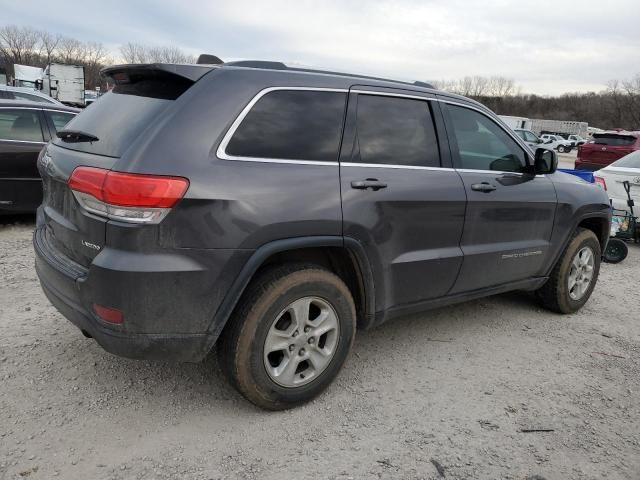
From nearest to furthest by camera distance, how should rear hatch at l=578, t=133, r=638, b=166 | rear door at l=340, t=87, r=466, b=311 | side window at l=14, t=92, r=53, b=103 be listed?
rear door at l=340, t=87, r=466, b=311
side window at l=14, t=92, r=53, b=103
rear hatch at l=578, t=133, r=638, b=166

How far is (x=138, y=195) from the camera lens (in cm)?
238

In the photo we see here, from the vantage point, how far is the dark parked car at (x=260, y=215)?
246 cm

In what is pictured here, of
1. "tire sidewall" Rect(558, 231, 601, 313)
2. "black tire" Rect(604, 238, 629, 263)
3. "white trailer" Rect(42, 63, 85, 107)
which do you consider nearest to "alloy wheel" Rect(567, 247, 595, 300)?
"tire sidewall" Rect(558, 231, 601, 313)

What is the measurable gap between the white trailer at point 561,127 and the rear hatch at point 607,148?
62.9m

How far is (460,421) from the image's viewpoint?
3.02m

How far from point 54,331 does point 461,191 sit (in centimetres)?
302

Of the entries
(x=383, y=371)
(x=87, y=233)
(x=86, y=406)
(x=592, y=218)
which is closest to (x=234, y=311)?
(x=87, y=233)

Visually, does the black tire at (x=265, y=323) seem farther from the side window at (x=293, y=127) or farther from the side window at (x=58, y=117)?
the side window at (x=58, y=117)

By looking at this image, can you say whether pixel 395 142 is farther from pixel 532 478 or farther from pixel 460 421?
pixel 532 478

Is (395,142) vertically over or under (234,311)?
over

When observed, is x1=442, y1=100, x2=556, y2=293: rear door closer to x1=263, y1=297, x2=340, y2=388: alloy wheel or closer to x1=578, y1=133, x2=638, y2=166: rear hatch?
x1=263, y1=297, x2=340, y2=388: alloy wheel

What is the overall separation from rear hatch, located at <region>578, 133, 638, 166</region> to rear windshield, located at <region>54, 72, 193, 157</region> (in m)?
15.9

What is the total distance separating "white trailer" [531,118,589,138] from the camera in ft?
249

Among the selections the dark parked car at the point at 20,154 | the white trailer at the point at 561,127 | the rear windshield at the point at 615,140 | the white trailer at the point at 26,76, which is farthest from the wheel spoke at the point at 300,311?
the white trailer at the point at 561,127
